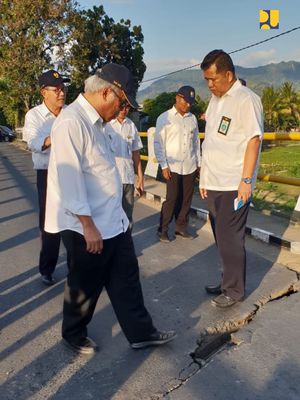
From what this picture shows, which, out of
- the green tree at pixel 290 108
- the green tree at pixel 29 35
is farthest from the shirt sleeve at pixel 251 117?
the green tree at pixel 290 108

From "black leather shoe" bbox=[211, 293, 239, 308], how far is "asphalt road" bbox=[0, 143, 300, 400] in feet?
0.21

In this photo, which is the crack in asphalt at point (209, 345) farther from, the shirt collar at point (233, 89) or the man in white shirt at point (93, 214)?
the shirt collar at point (233, 89)

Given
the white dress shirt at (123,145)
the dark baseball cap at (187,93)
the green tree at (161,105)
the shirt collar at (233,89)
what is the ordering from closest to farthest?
the shirt collar at (233,89)
the white dress shirt at (123,145)
the dark baseball cap at (187,93)
the green tree at (161,105)

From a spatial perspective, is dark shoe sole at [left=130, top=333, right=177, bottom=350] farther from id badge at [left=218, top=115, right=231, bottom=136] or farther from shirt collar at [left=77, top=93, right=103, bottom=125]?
id badge at [left=218, top=115, right=231, bottom=136]

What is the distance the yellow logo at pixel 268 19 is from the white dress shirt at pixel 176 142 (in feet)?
24.2

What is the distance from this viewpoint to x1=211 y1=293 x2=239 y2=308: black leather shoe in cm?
355

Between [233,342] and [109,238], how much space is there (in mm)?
1179

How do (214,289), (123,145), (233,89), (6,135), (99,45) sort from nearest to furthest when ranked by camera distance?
1. (233,89)
2. (214,289)
3. (123,145)
4. (99,45)
5. (6,135)

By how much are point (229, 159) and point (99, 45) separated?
956 inches

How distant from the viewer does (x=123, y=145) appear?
183 inches

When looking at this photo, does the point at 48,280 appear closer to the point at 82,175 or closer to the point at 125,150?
the point at 125,150

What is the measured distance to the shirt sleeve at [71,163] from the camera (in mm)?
2434

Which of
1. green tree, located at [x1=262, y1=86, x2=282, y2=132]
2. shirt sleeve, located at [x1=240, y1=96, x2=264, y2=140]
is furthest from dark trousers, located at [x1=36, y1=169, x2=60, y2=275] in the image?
green tree, located at [x1=262, y1=86, x2=282, y2=132]

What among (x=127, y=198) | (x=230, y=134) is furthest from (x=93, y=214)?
(x=127, y=198)
